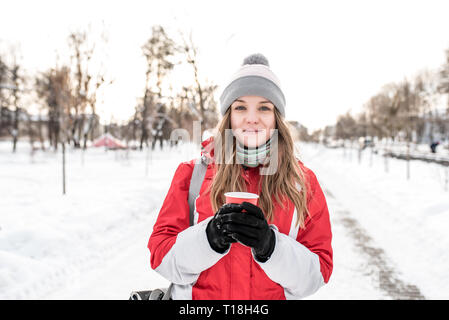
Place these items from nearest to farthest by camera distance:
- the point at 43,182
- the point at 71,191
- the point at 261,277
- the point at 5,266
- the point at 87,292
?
the point at 261,277
the point at 87,292
the point at 5,266
the point at 71,191
the point at 43,182

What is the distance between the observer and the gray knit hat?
58.9 inches

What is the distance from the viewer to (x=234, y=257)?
4.37 feet

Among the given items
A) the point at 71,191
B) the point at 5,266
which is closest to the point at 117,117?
the point at 71,191

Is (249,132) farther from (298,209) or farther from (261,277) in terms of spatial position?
(261,277)

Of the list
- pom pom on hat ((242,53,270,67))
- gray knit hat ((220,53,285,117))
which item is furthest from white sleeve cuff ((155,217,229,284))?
pom pom on hat ((242,53,270,67))

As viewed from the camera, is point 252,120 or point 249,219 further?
point 252,120

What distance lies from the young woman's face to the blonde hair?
0.07 metres

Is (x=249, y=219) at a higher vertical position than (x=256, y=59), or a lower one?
lower

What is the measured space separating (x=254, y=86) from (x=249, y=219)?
26.0 inches

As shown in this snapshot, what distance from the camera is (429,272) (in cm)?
435

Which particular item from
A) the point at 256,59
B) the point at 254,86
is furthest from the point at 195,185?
the point at 256,59

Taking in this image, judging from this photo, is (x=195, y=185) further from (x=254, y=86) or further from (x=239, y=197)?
(x=254, y=86)

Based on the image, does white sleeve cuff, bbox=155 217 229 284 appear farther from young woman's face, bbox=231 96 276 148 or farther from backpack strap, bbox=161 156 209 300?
young woman's face, bbox=231 96 276 148
